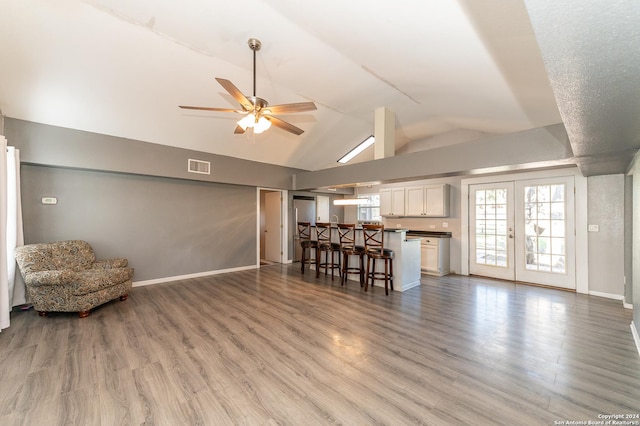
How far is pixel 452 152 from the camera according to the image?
409 cm

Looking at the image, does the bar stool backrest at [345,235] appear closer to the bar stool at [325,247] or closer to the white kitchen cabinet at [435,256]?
the bar stool at [325,247]

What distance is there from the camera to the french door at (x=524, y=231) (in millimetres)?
4758

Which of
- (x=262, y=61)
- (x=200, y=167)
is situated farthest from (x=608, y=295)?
(x=200, y=167)

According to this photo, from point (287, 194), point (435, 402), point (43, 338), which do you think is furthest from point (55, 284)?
point (287, 194)

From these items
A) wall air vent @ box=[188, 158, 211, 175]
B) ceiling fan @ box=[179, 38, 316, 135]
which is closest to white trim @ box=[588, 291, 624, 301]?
ceiling fan @ box=[179, 38, 316, 135]

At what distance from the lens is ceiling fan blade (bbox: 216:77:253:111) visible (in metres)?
2.43

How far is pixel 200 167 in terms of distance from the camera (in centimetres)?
537

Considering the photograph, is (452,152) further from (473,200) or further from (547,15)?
(547,15)

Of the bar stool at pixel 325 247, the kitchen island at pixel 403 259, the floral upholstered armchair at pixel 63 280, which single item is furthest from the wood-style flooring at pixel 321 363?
the bar stool at pixel 325 247

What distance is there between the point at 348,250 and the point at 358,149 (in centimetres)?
324

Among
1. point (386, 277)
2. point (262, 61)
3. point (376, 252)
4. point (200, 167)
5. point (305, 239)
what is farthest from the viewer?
point (305, 239)

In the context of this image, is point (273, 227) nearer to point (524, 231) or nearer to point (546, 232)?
point (524, 231)

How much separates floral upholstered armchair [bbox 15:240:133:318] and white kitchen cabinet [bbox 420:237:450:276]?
587cm

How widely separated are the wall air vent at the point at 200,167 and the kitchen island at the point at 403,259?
385 centimetres
